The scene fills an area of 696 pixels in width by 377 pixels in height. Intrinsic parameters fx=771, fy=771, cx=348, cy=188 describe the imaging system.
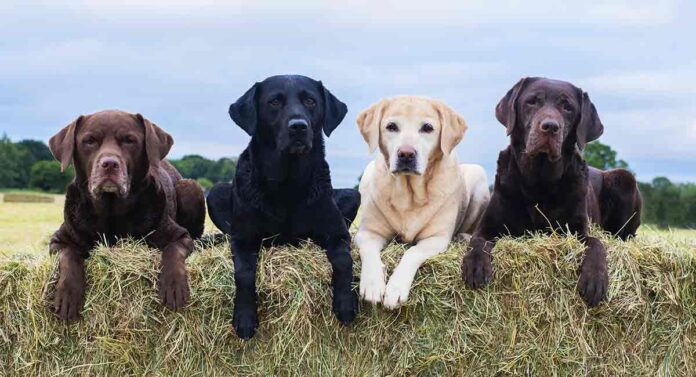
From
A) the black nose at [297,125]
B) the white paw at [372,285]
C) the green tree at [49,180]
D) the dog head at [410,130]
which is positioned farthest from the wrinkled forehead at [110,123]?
the green tree at [49,180]

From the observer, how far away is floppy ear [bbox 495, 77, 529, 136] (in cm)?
485

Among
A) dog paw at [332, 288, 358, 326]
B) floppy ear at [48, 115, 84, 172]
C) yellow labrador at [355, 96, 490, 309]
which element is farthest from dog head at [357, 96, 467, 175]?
floppy ear at [48, 115, 84, 172]

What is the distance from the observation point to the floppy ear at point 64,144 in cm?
461

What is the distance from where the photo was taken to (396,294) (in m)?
4.28

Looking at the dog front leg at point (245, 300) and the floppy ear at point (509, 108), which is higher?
the floppy ear at point (509, 108)

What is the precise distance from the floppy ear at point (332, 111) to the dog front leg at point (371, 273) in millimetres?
735

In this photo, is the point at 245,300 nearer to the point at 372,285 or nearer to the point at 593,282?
the point at 372,285

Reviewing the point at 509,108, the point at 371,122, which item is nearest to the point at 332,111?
the point at 371,122

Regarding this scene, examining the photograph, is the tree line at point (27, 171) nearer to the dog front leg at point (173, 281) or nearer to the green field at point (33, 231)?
the green field at point (33, 231)

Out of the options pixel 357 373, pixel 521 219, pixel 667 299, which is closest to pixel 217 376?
pixel 357 373

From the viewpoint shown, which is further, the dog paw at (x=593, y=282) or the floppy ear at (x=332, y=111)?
the floppy ear at (x=332, y=111)

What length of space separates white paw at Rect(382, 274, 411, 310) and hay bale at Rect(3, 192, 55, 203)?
54.5 ft

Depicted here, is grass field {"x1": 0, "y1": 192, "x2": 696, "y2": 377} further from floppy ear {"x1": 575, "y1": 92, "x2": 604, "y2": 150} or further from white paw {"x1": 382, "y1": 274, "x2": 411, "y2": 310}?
floppy ear {"x1": 575, "y1": 92, "x2": 604, "y2": 150}

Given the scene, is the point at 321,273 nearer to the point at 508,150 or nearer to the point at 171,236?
the point at 171,236
